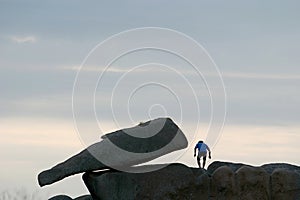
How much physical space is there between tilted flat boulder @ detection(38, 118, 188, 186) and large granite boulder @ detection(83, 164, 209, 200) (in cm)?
40

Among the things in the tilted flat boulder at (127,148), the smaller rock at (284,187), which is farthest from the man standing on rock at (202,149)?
the smaller rock at (284,187)

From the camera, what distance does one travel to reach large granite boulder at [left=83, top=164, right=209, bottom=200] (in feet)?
82.4

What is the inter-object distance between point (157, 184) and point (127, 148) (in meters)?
1.33

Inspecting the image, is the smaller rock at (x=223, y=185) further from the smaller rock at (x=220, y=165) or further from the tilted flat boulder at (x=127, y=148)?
the tilted flat boulder at (x=127, y=148)

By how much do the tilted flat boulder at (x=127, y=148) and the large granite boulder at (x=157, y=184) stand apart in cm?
40

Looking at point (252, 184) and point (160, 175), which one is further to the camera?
point (160, 175)

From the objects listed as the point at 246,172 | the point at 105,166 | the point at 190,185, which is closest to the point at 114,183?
the point at 105,166

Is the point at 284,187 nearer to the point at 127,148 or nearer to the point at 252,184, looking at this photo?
the point at 252,184

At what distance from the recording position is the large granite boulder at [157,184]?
989 inches

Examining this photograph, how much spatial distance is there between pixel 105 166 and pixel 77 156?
0.93 m

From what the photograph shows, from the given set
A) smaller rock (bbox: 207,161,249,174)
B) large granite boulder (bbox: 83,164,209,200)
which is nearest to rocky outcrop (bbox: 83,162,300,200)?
large granite boulder (bbox: 83,164,209,200)

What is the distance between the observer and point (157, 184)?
25203 mm

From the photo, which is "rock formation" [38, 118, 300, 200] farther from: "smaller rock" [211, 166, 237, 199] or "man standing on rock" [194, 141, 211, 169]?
"man standing on rock" [194, 141, 211, 169]

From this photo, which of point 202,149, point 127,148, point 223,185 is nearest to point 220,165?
point 202,149
